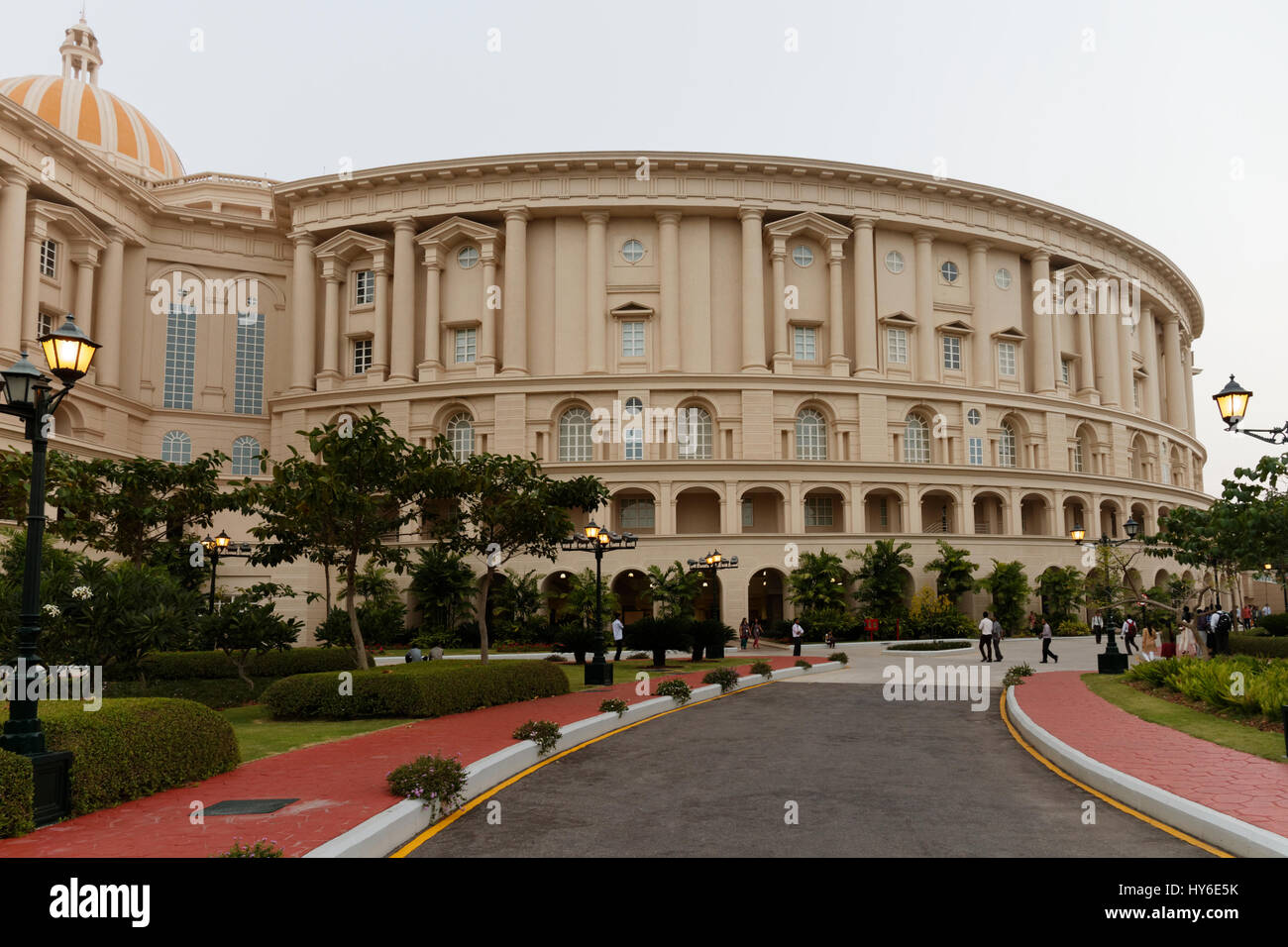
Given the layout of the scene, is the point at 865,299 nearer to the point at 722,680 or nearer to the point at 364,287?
the point at 364,287

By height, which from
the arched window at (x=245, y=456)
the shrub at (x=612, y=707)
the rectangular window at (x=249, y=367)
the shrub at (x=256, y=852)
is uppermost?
the rectangular window at (x=249, y=367)

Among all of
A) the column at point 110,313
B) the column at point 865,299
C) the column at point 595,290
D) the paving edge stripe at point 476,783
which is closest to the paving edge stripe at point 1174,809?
the paving edge stripe at point 476,783

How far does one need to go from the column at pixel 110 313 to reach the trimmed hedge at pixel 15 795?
46.9 meters

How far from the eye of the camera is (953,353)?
176ft

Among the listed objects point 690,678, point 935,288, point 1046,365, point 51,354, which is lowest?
point 690,678

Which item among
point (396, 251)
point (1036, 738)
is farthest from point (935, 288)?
point (1036, 738)

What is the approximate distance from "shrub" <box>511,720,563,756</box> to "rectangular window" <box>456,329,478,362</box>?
39.7m

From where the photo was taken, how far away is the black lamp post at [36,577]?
8578 millimetres

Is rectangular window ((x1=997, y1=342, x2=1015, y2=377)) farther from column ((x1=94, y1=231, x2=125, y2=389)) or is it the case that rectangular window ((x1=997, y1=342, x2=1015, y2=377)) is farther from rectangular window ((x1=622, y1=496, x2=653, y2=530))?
column ((x1=94, y1=231, x2=125, y2=389))

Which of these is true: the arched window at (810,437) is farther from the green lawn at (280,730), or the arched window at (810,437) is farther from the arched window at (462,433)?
the green lawn at (280,730)

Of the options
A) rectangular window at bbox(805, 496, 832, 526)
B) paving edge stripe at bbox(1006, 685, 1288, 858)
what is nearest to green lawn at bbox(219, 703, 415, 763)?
paving edge stripe at bbox(1006, 685, 1288, 858)

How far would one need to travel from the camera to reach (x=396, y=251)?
51.4 meters

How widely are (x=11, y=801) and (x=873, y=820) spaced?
26.3 ft
